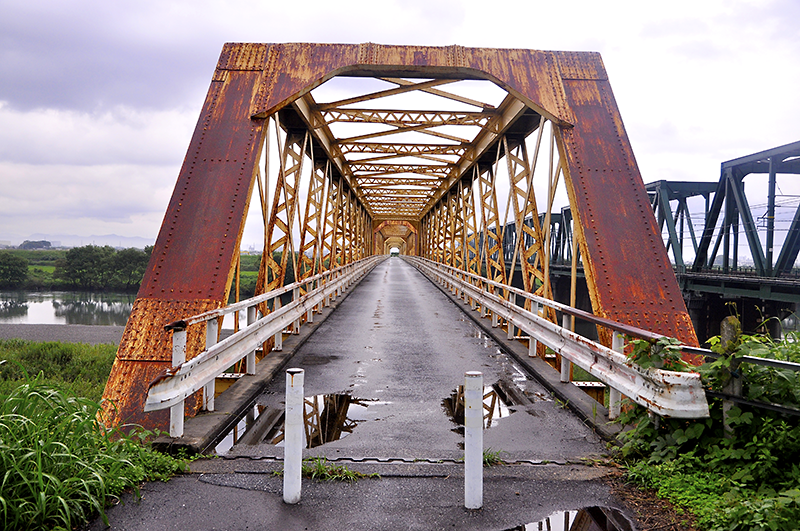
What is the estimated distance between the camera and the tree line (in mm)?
78375

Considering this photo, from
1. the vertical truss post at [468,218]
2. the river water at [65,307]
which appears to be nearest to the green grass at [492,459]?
the vertical truss post at [468,218]

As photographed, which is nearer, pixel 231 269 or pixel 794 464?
pixel 794 464

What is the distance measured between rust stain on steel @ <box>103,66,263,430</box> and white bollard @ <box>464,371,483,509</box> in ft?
9.62

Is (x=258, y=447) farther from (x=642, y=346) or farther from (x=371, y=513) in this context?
(x=642, y=346)

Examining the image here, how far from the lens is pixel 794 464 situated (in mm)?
3176

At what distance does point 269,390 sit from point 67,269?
9037cm

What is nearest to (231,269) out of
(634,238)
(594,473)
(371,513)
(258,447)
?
(258,447)

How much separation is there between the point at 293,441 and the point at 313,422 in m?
1.70

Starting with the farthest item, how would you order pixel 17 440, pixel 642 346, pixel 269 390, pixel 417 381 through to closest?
pixel 417 381, pixel 269 390, pixel 642 346, pixel 17 440

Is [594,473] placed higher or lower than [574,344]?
lower

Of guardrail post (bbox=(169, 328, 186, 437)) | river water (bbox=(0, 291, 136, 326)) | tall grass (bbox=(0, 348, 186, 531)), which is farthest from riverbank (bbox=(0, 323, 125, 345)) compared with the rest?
tall grass (bbox=(0, 348, 186, 531))

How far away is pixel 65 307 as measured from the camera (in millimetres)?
63094

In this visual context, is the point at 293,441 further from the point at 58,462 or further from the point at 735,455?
the point at 735,455

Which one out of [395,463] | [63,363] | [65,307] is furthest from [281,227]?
[65,307]
